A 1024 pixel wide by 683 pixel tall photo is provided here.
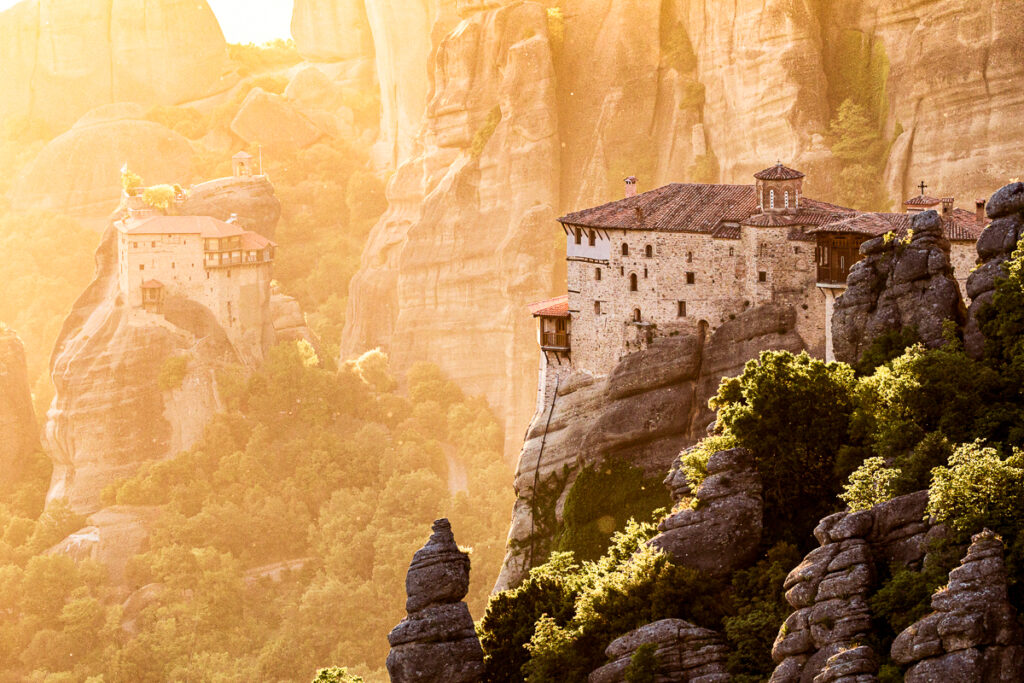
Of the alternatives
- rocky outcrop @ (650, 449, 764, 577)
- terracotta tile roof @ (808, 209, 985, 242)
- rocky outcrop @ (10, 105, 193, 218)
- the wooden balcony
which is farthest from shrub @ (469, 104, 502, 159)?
rocky outcrop @ (650, 449, 764, 577)

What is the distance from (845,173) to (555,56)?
2349 centimetres

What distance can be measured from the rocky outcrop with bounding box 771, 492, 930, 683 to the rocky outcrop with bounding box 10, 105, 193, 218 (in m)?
93.6

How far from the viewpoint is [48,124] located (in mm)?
146250

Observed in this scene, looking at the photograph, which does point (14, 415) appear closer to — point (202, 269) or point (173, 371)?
point (173, 371)

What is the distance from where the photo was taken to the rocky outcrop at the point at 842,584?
3844 centimetres

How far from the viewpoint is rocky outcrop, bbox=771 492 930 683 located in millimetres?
38438

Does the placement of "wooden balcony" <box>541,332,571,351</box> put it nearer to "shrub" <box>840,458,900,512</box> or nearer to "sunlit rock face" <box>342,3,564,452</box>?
"shrub" <box>840,458,900,512</box>

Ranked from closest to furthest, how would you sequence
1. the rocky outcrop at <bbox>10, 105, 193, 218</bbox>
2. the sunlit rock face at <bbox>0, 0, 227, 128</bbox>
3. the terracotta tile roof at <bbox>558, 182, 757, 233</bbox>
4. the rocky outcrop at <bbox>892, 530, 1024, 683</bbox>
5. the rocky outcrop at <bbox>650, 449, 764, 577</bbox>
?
the rocky outcrop at <bbox>892, 530, 1024, 683</bbox>
the rocky outcrop at <bbox>650, 449, 764, 577</bbox>
the terracotta tile roof at <bbox>558, 182, 757, 233</bbox>
the rocky outcrop at <bbox>10, 105, 193, 218</bbox>
the sunlit rock face at <bbox>0, 0, 227, 128</bbox>

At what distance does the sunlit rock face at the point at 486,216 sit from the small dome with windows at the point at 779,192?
134 feet

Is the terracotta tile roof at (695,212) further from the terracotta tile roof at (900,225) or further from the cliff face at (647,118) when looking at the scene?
the cliff face at (647,118)

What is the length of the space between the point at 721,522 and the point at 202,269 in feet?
177

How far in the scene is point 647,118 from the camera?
94.6 metres

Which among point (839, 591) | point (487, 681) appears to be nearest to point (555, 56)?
point (487, 681)

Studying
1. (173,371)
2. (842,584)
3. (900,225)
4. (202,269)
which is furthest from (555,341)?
(173,371)
